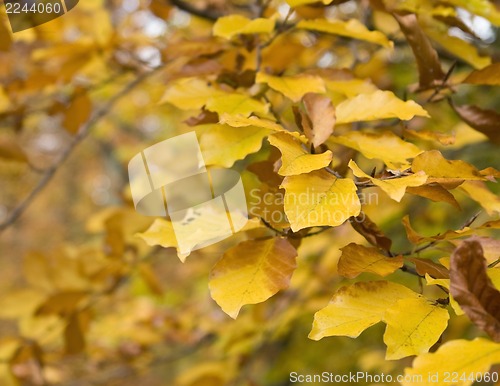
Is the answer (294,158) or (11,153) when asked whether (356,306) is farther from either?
(11,153)

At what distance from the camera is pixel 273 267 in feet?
2.00

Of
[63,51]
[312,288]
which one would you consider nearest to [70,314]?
[63,51]

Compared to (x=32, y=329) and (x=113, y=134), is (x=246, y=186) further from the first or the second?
(x=113, y=134)

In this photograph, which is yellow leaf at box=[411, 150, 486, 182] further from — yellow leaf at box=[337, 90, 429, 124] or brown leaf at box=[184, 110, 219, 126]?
brown leaf at box=[184, 110, 219, 126]

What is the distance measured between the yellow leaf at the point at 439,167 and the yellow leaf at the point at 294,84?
7.9 inches

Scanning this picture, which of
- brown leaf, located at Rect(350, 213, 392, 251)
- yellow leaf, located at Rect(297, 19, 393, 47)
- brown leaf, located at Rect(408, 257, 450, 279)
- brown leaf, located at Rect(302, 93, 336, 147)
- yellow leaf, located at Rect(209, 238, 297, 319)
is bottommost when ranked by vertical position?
yellow leaf, located at Rect(209, 238, 297, 319)

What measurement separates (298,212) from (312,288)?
55.2 inches

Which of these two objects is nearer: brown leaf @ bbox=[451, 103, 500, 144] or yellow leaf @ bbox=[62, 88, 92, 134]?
brown leaf @ bbox=[451, 103, 500, 144]

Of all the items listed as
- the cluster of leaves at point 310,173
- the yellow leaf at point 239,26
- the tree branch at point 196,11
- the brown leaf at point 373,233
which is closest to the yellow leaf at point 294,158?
the cluster of leaves at point 310,173

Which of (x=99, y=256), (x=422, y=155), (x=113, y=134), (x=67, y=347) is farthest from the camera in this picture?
(x=113, y=134)

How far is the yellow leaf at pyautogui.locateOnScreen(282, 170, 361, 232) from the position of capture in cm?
52

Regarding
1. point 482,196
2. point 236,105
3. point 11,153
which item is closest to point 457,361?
point 482,196

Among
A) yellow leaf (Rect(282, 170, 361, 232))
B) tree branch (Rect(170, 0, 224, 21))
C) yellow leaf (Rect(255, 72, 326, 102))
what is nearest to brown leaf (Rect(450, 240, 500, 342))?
yellow leaf (Rect(282, 170, 361, 232))

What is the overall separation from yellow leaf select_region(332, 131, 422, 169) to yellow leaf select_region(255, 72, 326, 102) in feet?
0.29
